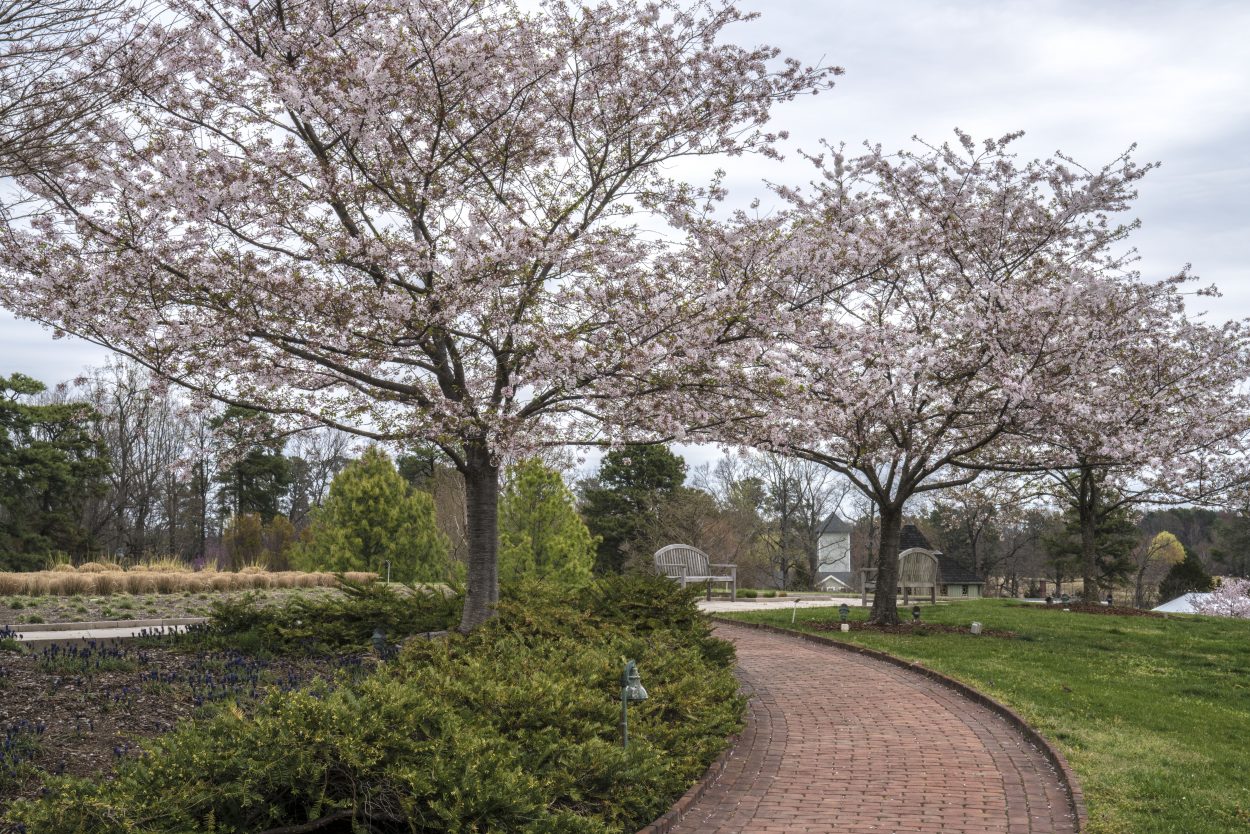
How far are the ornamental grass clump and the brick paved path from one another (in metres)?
0.38

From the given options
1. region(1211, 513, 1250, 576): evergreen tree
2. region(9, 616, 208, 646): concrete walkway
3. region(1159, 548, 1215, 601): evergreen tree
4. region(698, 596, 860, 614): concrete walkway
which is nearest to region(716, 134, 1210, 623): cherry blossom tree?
region(698, 596, 860, 614): concrete walkway

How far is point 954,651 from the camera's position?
1191 centimetres

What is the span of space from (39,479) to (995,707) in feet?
96.8

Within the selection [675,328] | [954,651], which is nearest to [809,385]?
[675,328]

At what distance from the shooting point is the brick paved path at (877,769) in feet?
18.1

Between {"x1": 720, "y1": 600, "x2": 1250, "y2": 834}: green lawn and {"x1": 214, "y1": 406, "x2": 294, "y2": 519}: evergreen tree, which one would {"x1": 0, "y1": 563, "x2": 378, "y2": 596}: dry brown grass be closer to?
{"x1": 720, "y1": 600, "x2": 1250, "y2": 834}: green lawn

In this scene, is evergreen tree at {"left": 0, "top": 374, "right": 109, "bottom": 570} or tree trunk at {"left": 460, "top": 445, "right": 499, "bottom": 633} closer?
tree trunk at {"left": 460, "top": 445, "right": 499, "bottom": 633}

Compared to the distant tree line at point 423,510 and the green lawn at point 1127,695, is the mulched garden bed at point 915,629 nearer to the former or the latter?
the green lawn at point 1127,695

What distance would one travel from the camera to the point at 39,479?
94.5 ft

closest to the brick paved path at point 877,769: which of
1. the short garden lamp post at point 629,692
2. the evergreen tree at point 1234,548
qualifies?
the short garden lamp post at point 629,692

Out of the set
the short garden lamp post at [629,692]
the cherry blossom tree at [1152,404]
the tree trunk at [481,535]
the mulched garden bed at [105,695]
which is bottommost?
the mulched garden bed at [105,695]

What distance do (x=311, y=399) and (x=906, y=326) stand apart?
342 inches

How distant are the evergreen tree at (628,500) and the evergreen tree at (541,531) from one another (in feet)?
35.6

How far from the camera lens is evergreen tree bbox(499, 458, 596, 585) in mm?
22062
